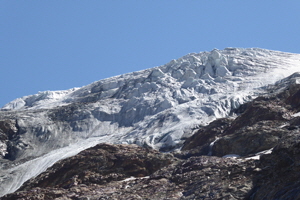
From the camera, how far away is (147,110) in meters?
80.3

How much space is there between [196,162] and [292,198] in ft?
31.0

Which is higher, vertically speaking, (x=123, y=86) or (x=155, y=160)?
(x=123, y=86)

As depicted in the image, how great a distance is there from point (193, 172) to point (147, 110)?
54.5 metres

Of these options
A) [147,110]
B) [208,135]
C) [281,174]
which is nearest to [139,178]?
[281,174]

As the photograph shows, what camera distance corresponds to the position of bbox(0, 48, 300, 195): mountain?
213ft

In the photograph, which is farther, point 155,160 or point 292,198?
point 155,160

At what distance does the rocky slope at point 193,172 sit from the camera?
2138 cm

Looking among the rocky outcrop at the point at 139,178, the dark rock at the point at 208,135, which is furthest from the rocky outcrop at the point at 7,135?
the rocky outcrop at the point at 139,178

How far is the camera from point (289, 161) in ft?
70.0

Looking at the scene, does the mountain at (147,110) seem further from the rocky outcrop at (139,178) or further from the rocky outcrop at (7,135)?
the rocky outcrop at (139,178)

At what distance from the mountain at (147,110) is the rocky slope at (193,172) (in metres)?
21.1

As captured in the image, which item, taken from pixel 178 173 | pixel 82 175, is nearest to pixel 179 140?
pixel 82 175

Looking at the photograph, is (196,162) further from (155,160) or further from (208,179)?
(155,160)

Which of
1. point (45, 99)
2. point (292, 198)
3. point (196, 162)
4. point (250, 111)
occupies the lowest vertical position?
point (292, 198)
